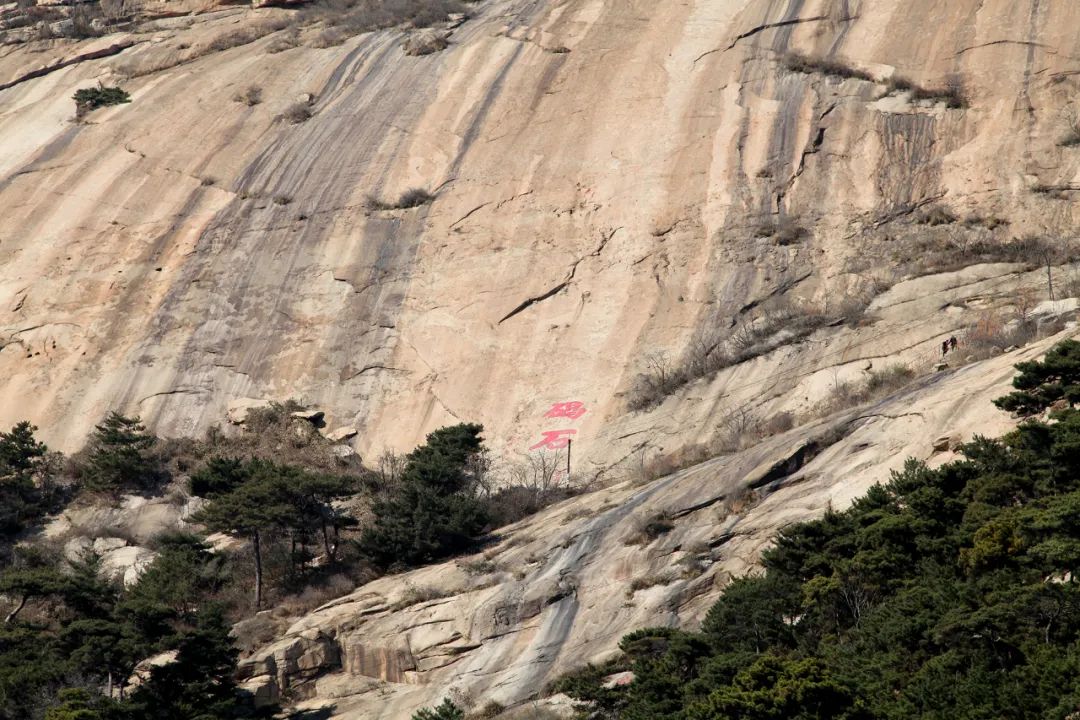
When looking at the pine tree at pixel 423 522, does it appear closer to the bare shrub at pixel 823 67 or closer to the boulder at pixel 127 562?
the boulder at pixel 127 562

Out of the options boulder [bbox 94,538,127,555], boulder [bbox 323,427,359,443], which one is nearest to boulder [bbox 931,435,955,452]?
boulder [bbox 323,427,359,443]

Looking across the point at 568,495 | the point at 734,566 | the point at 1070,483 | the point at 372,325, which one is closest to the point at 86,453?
the point at 372,325

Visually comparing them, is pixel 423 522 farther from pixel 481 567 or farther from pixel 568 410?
pixel 568 410

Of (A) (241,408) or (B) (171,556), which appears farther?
(A) (241,408)

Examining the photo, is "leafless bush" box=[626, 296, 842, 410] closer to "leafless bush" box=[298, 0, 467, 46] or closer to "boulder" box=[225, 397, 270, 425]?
"boulder" box=[225, 397, 270, 425]

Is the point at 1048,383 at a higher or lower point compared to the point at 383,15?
lower

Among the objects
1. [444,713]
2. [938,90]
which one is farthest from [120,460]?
[938,90]

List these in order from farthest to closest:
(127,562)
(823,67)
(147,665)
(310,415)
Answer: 1. (823,67)
2. (310,415)
3. (127,562)
4. (147,665)
